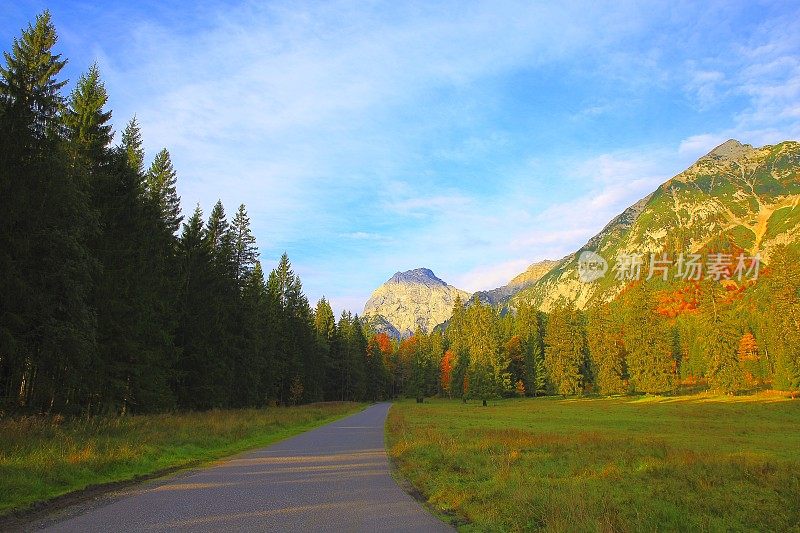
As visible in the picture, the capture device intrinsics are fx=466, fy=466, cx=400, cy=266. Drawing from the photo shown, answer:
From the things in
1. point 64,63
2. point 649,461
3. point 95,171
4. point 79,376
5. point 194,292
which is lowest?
point 649,461

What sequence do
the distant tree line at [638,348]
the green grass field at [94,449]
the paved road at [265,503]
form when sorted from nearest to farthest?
the paved road at [265,503], the green grass field at [94,449], the distant tree line at [638,348]

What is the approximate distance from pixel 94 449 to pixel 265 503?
761cm

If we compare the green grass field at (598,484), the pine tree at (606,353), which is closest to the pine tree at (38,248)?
the green grass field at (598,484)

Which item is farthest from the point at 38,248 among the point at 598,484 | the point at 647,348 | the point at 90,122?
the point at 647,348

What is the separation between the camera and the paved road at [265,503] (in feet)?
23.2

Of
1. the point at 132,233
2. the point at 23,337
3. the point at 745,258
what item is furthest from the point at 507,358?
the point at 745,258

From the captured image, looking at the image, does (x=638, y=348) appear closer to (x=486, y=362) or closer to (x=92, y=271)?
(x=486, y=362)

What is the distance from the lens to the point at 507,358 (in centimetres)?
8712

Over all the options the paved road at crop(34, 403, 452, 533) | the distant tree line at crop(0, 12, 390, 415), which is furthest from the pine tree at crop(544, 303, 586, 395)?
the paved road at crop(34, 403, 452, 533)

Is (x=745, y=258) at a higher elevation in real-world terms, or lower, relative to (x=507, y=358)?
higher

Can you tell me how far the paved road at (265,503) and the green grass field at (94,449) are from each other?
4.97 ft

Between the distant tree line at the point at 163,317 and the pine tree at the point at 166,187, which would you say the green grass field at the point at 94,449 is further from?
the pine tree at the point at 166,187

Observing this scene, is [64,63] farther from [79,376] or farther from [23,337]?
[79,376]

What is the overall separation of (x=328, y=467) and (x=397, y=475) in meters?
2.34
